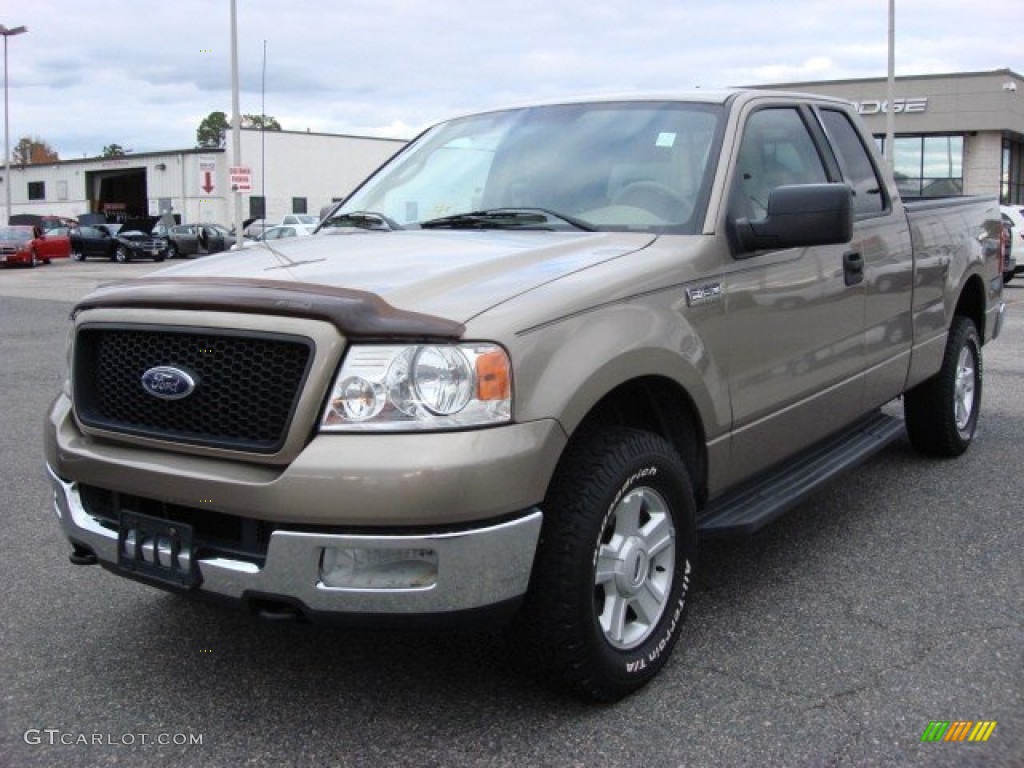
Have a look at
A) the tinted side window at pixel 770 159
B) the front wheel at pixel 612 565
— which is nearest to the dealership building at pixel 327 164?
the tinted side window at pixel 770 159

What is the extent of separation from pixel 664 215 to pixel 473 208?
2.60 feet

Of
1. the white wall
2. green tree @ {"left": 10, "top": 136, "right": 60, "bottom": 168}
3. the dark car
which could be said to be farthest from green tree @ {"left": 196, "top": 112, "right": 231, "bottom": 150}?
the white wall

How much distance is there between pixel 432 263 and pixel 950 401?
3.83 m

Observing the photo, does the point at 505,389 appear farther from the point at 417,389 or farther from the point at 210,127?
the point at 210,127

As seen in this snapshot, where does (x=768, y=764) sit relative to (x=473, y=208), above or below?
below

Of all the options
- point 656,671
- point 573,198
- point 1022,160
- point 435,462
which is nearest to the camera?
point 435,462

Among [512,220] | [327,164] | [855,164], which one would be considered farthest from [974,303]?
[327,164]

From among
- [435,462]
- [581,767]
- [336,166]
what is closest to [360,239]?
[435,462]

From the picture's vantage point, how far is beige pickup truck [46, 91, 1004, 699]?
8.73 ft

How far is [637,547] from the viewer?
3139mm

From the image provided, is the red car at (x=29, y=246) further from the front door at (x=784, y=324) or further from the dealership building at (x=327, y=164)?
the front door at (x=784, y=324)

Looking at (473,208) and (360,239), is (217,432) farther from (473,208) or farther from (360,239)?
(473,208)

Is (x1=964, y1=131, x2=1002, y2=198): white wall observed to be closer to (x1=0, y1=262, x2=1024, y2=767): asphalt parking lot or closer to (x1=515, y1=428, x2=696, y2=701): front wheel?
(x1=0, y1=262, x2=1024, y2=767): asphalt parking lot

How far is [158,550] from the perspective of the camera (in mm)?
2910
